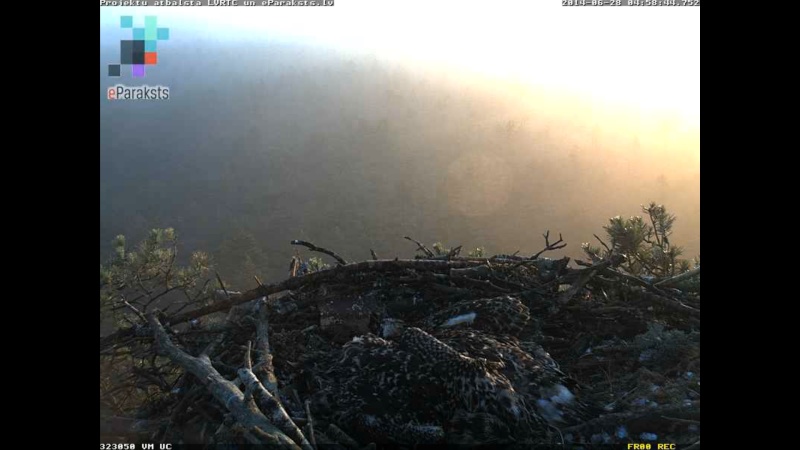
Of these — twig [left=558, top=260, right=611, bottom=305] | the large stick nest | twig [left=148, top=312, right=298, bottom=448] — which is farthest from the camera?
twig [left=558, top=260, right=611, bottom=305]

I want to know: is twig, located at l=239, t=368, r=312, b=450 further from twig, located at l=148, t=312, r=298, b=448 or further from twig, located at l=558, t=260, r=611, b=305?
twig, located at l=558, t=260, r=611, b=305

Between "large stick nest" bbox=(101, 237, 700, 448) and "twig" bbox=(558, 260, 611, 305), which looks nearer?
"large stick nest" bbox=(101, 237, 700, 448)

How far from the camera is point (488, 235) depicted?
50.5m

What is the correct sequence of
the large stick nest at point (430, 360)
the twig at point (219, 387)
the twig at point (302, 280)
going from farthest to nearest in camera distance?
the twig at point (302, 280)
the large stick nest at point (430, 360)
the twig at point (219, 387)

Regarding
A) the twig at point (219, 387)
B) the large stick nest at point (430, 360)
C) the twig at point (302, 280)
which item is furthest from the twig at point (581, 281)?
the twig at point (219, 387)

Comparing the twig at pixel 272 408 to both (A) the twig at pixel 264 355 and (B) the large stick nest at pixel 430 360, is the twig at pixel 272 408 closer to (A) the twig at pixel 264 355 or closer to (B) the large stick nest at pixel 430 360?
(B) the large stick nest at pixel 430 360

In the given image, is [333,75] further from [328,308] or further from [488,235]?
[328,308]

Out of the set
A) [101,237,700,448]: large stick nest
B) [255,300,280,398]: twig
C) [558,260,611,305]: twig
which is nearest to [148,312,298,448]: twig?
[101,237,700,448]: large stick nest

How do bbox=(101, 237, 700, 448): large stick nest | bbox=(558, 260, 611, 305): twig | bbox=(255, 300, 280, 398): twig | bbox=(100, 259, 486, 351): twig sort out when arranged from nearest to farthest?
bbox=(101, 237, 700, 448): large stick nest < bbox=(255, 300, 280, 398): twig < bbox=(100, 259, 486, 351): twig < bbox=(558, 260, 611, 305): twig

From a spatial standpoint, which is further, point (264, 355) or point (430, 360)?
point (264, 355)

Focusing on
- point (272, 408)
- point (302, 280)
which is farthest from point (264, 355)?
point (302, 280)

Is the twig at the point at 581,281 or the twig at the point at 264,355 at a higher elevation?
the twig at the point at 581,281

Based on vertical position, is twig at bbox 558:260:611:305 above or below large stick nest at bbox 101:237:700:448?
above

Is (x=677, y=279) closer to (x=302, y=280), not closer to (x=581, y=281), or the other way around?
(x=581, y=281)
